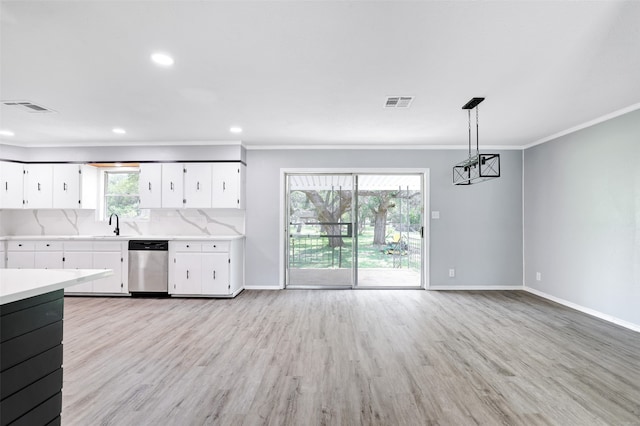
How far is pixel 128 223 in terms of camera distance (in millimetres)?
5270

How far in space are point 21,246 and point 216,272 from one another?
10.2ft

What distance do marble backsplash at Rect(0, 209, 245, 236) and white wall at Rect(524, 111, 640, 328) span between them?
497 centimetres

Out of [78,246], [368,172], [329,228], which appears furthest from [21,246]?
[368,172]

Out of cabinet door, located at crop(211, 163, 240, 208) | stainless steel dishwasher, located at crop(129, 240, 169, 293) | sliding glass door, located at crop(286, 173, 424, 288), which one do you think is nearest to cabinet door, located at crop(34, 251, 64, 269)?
stainless steel dishwasher, located at crop(129, 240, 169, 293)

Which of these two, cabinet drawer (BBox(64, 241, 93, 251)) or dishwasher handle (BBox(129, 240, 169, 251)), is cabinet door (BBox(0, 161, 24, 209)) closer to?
cabinet drawer (BBox(64, 241, 93, 251))

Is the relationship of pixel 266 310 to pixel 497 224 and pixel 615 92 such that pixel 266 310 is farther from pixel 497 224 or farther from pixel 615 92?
pixel 615 92

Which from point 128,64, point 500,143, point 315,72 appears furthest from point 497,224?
point 128,64

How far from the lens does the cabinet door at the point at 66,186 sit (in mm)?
5047

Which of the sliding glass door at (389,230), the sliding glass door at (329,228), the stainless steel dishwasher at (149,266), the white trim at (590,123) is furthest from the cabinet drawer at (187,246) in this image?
the white trim at (590,123)

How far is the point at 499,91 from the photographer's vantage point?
9.61 feet

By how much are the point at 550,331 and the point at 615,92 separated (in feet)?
8.49

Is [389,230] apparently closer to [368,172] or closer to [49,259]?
[368,172]

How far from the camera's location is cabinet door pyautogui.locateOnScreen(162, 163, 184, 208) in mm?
4965

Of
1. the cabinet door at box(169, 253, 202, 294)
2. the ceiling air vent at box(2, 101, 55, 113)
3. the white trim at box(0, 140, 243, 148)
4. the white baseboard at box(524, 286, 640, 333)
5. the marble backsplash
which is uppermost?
the ceiling air vent at box(2, 101, 55, 113)
